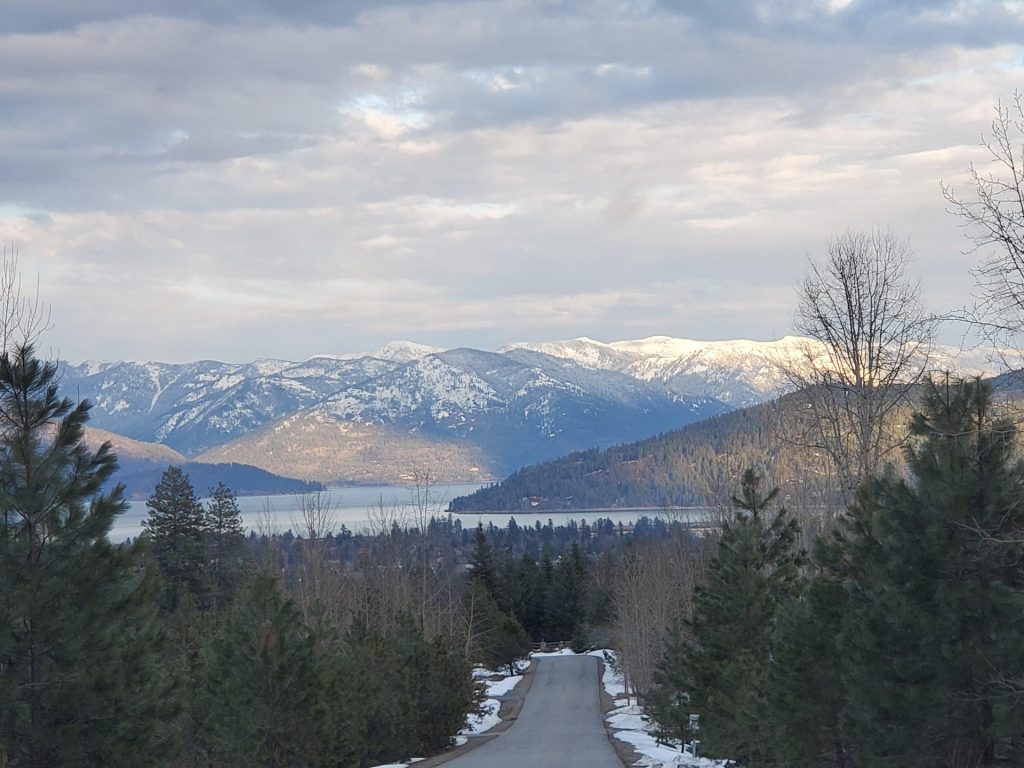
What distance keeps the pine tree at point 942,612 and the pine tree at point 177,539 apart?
43827 mm

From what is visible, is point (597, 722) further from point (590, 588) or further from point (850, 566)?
point (590, 588)

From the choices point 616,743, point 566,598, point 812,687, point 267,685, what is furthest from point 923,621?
point 566,598

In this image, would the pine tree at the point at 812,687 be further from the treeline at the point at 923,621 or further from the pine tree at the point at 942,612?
the pine tree at the point at 942,612

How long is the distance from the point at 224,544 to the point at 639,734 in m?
32.3

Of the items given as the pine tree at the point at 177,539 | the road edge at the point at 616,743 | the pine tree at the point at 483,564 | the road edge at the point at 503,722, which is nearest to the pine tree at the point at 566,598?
the pine tree at the point at 483,564

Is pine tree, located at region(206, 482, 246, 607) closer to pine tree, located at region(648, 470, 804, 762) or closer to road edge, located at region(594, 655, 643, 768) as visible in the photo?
road edge, located at region(594, 655, 643, 768)

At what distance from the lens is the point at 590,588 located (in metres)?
92.5

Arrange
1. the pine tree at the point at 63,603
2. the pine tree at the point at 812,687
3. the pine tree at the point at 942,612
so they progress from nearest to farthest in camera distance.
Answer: the pine tree at the point at 942,612 < the pine tree at the point at 63,603 < the pine tree at the point at 812,687

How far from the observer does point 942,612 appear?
1495 centimetres

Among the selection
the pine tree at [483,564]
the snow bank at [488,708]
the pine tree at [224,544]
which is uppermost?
the pine tree at [224,544]

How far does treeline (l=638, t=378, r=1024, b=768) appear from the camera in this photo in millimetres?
14664

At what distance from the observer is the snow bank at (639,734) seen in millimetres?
29194

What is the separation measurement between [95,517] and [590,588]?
7888cm

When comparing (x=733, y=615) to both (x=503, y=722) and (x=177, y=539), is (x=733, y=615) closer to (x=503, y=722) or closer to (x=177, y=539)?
(x=503, y=722)
